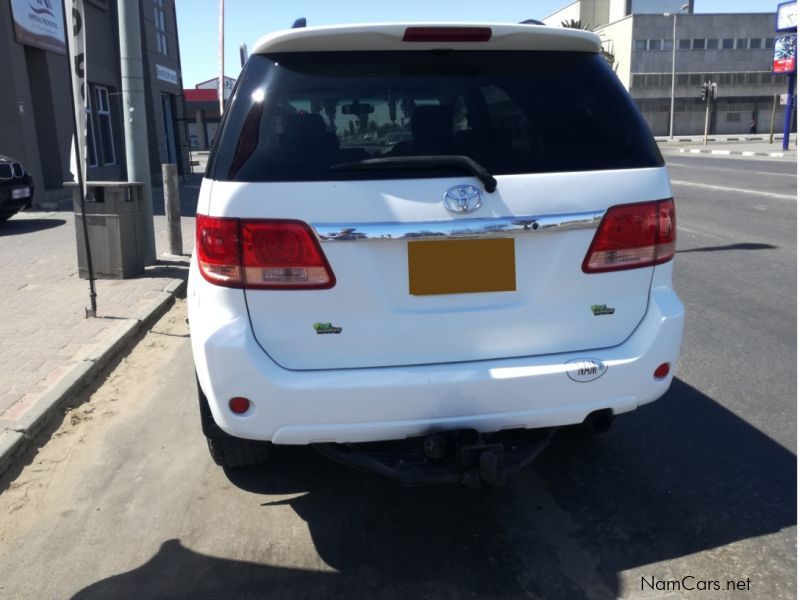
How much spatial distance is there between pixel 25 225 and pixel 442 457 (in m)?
11.7

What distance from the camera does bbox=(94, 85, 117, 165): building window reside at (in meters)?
18.8

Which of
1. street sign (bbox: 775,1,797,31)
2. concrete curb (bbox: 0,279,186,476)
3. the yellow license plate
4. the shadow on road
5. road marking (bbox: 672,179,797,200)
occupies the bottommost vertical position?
concrete curb (bbox: 0,279,186,476)

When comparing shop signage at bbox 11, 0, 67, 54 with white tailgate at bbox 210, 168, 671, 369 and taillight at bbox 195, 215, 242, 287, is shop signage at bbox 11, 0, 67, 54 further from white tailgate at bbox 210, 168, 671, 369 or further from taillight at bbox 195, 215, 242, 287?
white tailgate at bbox 210, 168, 671, 369

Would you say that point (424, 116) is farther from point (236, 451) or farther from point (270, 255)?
point (236, 451)

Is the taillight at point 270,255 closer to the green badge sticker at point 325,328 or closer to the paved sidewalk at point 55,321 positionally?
the green badge sticker at point 325,328

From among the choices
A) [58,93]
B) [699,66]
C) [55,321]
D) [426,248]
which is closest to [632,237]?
[426,248]

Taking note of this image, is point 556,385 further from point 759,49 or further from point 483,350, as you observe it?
point 759,49

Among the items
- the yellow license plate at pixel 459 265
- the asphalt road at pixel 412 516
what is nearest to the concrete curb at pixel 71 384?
the asphalt road at pixel 412 516

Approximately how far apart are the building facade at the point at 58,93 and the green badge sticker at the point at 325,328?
1363 centimetres

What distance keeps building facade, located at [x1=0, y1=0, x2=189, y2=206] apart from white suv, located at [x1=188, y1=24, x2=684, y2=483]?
13.3 meters

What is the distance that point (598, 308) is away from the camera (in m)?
2.76

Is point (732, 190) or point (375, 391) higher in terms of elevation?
point (375, 391)

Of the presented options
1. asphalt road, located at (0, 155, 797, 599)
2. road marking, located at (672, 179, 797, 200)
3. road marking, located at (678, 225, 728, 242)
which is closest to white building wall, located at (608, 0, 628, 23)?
road marking, located at (672, 179, 797, 200)

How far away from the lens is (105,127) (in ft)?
63.8
